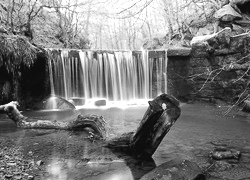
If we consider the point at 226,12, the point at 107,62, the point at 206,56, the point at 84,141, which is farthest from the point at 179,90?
the point at 84,141

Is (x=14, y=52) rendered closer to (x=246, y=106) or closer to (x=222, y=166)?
(x=222, y=166)

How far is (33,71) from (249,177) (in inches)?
362

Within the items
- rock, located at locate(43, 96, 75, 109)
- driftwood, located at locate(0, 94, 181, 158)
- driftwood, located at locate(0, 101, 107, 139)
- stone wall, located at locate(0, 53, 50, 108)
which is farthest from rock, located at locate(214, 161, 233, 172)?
stone wall, located at locate(0, 53, 50, 108)

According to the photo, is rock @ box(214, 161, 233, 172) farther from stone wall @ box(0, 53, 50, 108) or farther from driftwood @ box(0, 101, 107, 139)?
stone wall @ box(0, 53, 50, 108)

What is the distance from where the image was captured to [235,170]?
3.74 m

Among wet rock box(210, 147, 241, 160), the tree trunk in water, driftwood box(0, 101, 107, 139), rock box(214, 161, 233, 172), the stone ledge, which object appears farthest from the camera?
the stone ledge

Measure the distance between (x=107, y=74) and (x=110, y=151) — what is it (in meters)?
8.12

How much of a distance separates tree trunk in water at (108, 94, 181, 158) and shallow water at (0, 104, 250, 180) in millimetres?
259

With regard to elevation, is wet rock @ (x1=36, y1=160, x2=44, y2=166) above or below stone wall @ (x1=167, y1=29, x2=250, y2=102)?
below

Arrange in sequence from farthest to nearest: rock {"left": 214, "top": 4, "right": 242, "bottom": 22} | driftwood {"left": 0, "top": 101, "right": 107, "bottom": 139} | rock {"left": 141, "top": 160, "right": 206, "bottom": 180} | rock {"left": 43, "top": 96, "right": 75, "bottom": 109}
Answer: rock {"left": 214, "top": 4, "right": 242, "bottom": 22}, rock {"left": 43, "top": 96, "right": 75, "bottom": 109}, driftwood {"left": 0, "top": 101, "right": 107, "bottom": 139}, rock {"left": 141, "top": 160, "right": 206, "bottom": 180}

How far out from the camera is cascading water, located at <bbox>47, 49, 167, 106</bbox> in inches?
441

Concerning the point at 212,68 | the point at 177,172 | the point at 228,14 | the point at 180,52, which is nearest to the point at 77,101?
the point at 180,52

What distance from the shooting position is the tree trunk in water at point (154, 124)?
3562 millimetres

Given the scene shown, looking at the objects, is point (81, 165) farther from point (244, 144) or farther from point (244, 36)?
point (244, 36)
